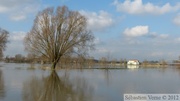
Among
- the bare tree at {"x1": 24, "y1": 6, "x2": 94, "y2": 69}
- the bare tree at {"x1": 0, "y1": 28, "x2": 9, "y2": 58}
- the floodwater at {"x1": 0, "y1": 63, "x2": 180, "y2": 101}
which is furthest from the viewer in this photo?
the bare tree at {"x1": 0, "y1": 28, "x2": 9, "y2": 58}

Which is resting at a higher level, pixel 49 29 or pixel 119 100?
pixel 49 29

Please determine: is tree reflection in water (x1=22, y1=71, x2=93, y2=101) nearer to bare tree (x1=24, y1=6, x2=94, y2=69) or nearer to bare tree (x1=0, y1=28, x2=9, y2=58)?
bare tree (x1=24, y1=6, x2=94, y2=69)

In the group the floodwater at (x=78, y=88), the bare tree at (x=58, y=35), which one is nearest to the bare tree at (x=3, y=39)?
the bare tree at (x=58, y=35)

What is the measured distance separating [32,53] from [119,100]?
3080 cm

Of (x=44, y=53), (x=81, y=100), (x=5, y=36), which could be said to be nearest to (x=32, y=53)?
(x=44, y=53)

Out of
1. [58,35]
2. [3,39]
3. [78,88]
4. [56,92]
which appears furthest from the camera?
[3,39]

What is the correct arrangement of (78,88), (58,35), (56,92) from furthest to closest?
1. (58,35)
2. (78,88)
3. (56,92)

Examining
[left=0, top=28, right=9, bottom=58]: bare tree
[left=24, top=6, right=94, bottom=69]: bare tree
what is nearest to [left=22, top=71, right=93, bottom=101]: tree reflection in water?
[left=24, top=6, right=94, bottom=69]: bare tree

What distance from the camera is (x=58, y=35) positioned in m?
41.5

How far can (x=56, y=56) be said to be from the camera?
41.9 metres

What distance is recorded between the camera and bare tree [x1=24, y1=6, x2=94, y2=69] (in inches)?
1596

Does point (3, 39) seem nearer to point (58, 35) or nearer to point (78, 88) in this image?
point (58, 35)

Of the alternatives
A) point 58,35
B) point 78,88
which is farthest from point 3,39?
point 78,88

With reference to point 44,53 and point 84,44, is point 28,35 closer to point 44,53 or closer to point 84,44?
point 44,53
